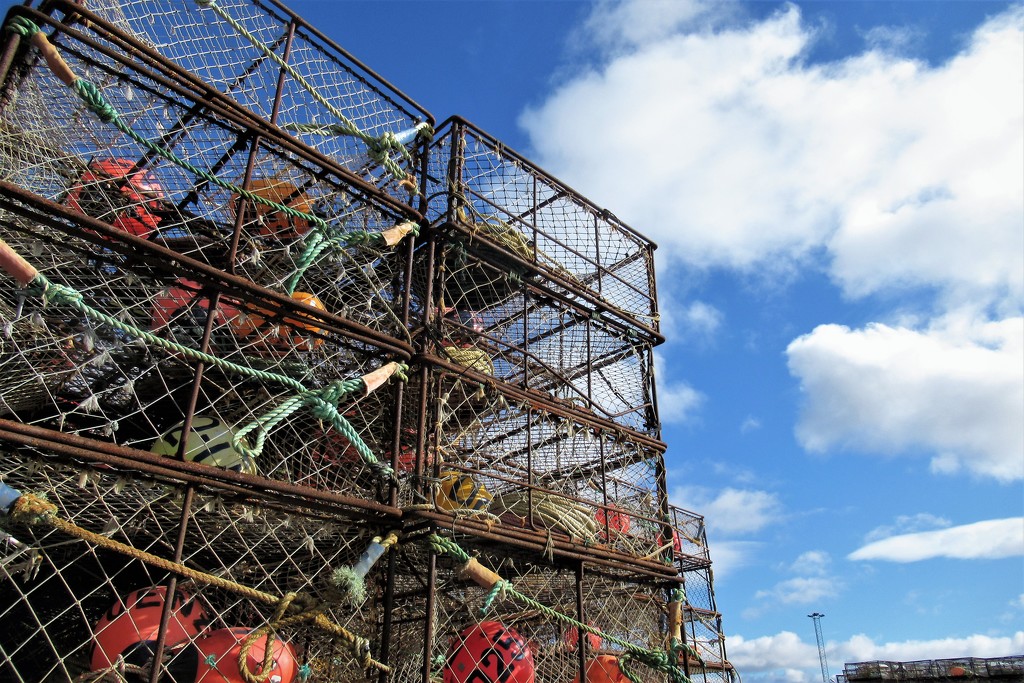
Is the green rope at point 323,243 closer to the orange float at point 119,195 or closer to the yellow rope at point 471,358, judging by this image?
the orange float at point 119,195

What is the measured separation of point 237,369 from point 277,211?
1.57 metres

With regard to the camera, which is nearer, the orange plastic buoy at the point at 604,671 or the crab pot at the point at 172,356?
the crab pot at the point at 172,356

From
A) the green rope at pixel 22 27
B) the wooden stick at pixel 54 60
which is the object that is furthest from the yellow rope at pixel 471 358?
the green rope at pixel 22 27

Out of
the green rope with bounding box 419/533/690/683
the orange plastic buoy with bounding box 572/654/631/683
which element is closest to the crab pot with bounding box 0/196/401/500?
the green rope with bounding box 419/533/690/683

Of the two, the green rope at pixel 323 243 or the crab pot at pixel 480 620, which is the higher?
the green rope at pixel 323 243

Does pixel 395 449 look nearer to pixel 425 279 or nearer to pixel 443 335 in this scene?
pixel 443 335

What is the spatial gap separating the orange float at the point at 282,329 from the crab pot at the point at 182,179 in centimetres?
23

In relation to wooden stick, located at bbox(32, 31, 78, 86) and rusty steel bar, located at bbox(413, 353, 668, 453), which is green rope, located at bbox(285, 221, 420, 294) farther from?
wooden stick, located at bbox(32, 31, 78, 86)

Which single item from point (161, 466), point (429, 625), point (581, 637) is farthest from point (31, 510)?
point (581, 637)

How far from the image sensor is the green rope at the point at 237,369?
161 inches

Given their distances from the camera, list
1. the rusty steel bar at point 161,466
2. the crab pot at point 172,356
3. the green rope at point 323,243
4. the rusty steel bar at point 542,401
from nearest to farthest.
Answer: the rusty steel bar at point 161,466
the crab pot at point 172,356
the green rope at point 323,243
the rusty steel bar at point 542,401

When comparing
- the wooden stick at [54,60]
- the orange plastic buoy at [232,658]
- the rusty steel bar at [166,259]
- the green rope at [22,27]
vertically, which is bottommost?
the orange plastic buoy at [232,658]

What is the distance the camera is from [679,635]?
24.4ft

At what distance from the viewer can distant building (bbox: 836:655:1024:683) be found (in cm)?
2347
